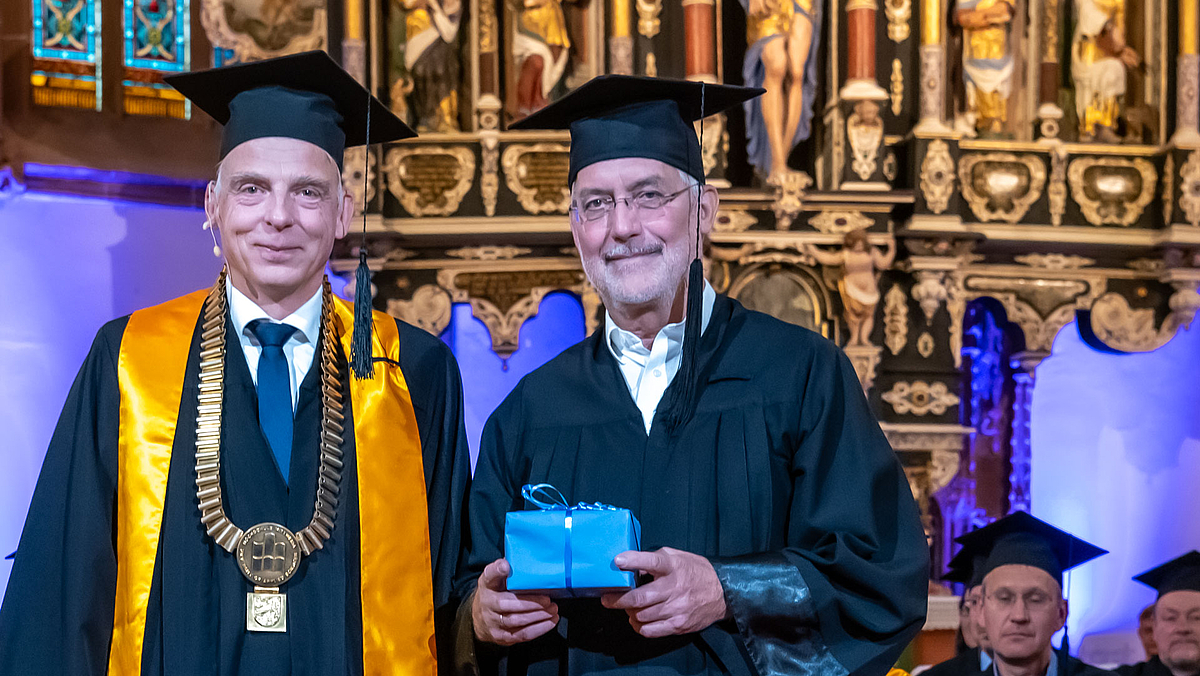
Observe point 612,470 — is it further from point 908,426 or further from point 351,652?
point 908,426

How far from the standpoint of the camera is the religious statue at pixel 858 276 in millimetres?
7500

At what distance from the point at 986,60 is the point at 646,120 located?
574 cm

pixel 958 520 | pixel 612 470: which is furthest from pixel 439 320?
pixel 612 470

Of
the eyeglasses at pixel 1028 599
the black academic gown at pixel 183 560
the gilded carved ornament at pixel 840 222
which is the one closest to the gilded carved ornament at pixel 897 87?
the gilded carved ornament at pixel 840 222

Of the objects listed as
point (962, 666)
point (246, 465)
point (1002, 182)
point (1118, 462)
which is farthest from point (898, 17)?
point (246, 465)

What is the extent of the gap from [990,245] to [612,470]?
573 cm

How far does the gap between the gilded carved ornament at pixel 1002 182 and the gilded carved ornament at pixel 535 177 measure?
254 cm

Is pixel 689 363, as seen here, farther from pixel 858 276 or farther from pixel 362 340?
pixel 858 276

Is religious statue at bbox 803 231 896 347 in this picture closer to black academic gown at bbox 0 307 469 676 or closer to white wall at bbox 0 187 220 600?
white wall at bbox 0 187 220 600

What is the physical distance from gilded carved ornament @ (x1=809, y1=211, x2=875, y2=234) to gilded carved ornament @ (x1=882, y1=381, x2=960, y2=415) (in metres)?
0.98

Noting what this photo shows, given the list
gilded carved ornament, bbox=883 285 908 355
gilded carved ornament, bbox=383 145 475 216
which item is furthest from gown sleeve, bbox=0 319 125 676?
gilded carved ornament, bbox=883 285 908 355

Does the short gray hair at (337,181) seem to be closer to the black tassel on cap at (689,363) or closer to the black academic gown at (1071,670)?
the black tassel on cap at (689,363)

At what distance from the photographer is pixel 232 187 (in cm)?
290

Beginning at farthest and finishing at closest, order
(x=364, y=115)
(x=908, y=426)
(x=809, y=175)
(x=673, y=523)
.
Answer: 1. (x=809, y=175)
2. (x=908, y=426)
3. (x=364, y=115)
4. (x=673, y=523)
